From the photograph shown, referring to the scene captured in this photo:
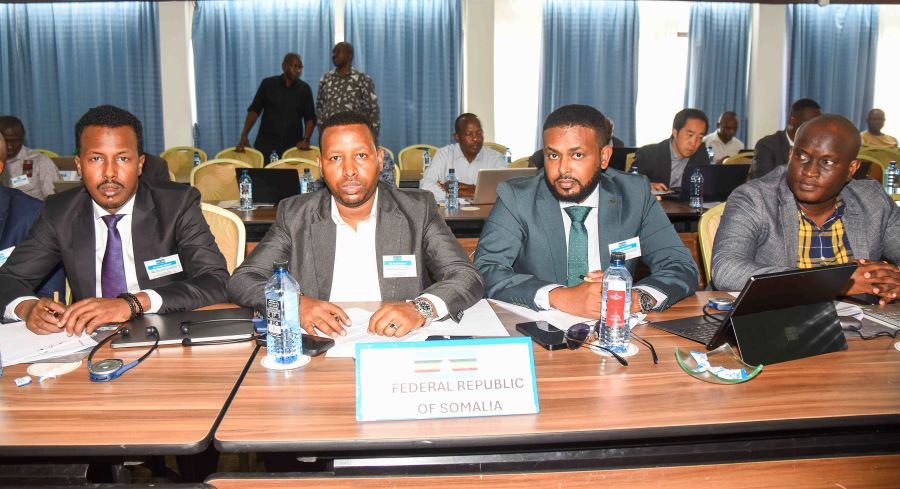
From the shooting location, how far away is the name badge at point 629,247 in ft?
7.70

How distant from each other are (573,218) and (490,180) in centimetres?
202

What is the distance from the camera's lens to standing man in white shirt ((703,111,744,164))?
8.81 metres

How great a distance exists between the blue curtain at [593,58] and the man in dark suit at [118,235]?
708 cm

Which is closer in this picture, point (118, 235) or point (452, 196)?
point (118, 235)

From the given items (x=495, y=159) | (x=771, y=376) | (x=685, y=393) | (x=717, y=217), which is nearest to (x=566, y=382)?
(x=685, y=393)

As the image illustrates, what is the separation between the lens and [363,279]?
2.36 metres

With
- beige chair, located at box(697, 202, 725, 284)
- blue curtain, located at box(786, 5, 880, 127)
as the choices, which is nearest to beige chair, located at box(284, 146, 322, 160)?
beige chair, located at box(697, 202, 725, 284)

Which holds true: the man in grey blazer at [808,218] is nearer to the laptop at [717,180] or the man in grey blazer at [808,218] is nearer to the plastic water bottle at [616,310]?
the plastic water bottle at [616,310]

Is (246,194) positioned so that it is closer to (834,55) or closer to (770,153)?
(770,153)

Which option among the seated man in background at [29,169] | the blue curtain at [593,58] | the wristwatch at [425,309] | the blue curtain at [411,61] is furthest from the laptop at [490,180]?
the blue curtain at [593,58]

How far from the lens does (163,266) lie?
2.32 metres

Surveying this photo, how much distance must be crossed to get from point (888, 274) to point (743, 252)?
44cm

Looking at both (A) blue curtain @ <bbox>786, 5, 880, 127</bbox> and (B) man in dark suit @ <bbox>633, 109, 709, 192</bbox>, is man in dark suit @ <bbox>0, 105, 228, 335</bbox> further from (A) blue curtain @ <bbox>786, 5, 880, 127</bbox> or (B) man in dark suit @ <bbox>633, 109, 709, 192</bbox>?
(A) blue curtain @ <bbox>786, 5, 880, 127</bbox>

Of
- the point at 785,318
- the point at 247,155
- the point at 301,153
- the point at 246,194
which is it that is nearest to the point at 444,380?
the point at 785,318
